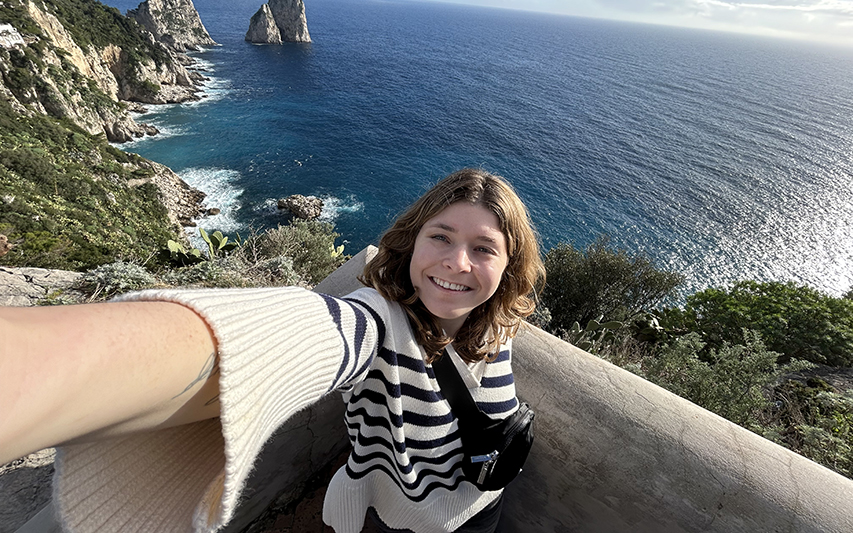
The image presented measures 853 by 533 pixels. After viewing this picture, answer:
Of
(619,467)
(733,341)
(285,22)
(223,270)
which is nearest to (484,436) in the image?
(619,467)

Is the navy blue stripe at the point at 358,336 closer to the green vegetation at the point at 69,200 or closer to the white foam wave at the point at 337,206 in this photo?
the green vegetation at the point at 69,200

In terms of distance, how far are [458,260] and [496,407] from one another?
0.69 m

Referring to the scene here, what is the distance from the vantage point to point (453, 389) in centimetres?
159

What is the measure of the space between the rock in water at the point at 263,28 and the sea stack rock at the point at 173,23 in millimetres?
8722

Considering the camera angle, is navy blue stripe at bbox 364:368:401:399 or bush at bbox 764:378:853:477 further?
bush at bbox 764:378:853:477

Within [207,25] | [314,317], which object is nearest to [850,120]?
[314,317]

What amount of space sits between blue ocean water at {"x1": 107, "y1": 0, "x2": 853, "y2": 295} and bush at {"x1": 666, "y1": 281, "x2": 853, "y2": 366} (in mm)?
16597

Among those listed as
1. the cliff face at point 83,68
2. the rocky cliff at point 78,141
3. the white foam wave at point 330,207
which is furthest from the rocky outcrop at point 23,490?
the cliff face at point 83,68

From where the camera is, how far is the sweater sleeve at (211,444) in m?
0.81

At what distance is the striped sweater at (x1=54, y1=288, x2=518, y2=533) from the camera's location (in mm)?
823

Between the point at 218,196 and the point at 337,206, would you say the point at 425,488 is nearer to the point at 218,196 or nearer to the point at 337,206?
the point at 337,206

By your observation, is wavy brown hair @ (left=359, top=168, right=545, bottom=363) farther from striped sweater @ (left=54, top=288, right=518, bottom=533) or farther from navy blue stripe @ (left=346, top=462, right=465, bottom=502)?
navy blue stripe @ (left=346, top=462, right=465, bottom=502)

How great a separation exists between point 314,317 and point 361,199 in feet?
99.7

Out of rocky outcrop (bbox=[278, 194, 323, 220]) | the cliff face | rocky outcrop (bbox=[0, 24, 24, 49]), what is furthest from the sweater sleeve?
rocky outcrop (bbox=[0, 24, 24, 49])
